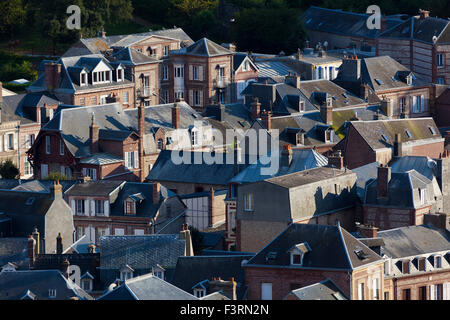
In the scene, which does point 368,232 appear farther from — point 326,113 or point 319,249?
point 326,113

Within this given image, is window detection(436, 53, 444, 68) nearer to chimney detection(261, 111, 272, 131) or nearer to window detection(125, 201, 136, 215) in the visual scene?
chimney detection(261, 111, 272, 131)

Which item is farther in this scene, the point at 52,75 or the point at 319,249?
the point at 52,75

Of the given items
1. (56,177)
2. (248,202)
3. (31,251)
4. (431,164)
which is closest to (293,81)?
(56,177)

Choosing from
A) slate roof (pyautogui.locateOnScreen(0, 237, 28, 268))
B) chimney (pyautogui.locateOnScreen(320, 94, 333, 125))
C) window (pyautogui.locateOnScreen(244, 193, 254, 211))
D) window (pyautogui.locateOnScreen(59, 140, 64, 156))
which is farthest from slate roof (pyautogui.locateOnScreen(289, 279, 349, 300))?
chimney (pyautogui.locateOnScreen(320, 94, 333, 125))

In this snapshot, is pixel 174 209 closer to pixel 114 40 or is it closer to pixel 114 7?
pixel 114 40

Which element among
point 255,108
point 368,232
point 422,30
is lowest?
point 368,232

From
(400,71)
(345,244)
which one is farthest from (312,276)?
(400,71)
